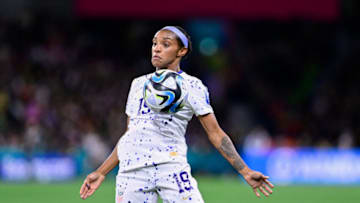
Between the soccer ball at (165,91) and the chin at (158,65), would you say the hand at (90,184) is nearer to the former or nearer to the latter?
the soccer ball at (165,91)

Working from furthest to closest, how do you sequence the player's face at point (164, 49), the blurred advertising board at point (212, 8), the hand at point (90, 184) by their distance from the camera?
the blurred advertising board at point (212, 8)
the hand at point (90, 184)
the player's face at point (164, 49)

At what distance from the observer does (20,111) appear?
860 inches

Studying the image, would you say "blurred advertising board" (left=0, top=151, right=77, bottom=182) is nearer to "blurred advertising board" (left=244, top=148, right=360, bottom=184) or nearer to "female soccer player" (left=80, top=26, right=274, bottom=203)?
"blurred advertising board" (left=244, top=148, right=360, bottom=184)

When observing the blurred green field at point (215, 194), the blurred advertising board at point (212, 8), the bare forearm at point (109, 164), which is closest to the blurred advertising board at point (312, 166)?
the blurred green field at point (215, 194)

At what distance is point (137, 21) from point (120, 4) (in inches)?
168

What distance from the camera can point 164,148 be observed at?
588 centimetres

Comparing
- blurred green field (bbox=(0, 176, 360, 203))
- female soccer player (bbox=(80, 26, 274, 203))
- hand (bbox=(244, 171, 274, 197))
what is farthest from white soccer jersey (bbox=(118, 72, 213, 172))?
blurred green field (bbox=(0, 176, 360, 203))

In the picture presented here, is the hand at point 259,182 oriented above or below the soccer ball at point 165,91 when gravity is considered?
below

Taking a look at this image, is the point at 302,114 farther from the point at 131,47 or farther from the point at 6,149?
the point at 6,149

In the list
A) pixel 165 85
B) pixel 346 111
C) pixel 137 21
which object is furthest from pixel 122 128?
pixel 165 85

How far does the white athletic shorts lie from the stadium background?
1002 cm

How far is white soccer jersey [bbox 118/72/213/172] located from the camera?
586cm

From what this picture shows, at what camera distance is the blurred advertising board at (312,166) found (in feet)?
68.6

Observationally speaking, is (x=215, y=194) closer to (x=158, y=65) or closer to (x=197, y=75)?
(x=158, y=65)
